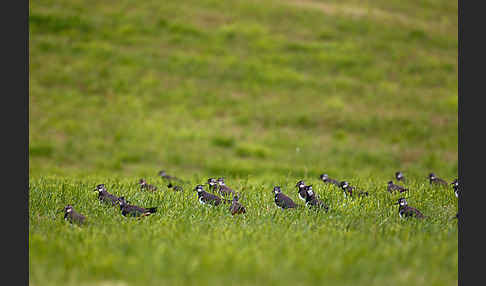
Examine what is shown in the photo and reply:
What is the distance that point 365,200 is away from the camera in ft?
28.4

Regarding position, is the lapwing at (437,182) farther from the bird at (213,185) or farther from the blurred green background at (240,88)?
the blurred green background at (240,88)

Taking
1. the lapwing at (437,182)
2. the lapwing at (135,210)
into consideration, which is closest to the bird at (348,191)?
the lapwing at (437,182)

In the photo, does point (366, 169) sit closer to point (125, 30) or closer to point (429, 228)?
point (429, 228)

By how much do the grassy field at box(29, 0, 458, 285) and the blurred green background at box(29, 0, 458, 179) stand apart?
0.10m

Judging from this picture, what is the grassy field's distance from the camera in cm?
551

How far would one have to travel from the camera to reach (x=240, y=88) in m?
26.2

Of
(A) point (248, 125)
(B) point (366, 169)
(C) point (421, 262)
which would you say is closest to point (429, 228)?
(C) point (421, 262)

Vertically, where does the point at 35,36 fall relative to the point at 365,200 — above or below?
above

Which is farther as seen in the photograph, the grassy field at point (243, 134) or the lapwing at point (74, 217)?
the lapwing at point (74, 217)

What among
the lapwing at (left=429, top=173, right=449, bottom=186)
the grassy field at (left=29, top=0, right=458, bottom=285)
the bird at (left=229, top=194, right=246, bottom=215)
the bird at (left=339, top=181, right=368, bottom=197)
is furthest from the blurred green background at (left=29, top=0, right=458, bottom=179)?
the bird at (left=229, top=194, right=246, bottom=215)

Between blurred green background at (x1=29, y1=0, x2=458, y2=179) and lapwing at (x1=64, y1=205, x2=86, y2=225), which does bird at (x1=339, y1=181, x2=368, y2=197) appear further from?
blurred green background at (x1=29, y1=0, x2=458, y2=179)

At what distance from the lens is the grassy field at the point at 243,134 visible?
5.51 m

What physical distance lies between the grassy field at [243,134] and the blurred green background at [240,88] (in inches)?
4.1

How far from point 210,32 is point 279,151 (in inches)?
483
